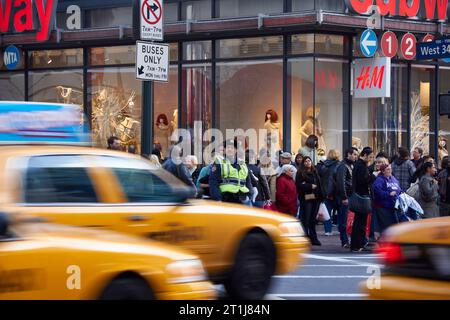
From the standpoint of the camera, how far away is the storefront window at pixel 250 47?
25.4 meters

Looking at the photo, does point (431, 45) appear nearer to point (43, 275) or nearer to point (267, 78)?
point (267, 78)

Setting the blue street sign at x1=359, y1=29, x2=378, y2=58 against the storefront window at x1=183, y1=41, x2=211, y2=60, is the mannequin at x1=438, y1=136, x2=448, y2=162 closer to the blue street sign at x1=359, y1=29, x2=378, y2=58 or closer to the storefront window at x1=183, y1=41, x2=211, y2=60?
the blue street sign at x1=359, y1=29, x2=378, y2=58

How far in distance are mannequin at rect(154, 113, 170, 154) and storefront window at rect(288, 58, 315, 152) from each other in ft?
12.6

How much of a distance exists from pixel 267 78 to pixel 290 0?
2054 millimetres

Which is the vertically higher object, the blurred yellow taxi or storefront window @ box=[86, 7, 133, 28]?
storefront window @ box=[86, 7, 133, 28]

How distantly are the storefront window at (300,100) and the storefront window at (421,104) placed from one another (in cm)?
334

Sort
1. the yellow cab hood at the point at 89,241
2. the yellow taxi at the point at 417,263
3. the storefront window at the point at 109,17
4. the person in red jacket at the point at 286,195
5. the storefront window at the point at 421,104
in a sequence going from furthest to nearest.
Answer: the storefront window at the point at 109,17
the storefront window at the point at 421,104
the person in red jacket at the point at 286,195
the yellow taxi at the point at 417,263
the yellow cab hood at the point at 89,241

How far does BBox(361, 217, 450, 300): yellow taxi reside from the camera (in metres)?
7.58

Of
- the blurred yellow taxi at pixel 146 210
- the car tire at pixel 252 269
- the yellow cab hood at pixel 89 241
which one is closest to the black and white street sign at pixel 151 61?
the blurred yellow taxi at pixel 146 210

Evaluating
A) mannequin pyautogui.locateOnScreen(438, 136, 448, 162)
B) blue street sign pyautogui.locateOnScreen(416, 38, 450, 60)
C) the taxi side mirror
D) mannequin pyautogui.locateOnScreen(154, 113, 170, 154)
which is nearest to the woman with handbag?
blue street sign pyautogui.locateOnScreen(416, 38, 450, 60)

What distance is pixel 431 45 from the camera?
22656 mm

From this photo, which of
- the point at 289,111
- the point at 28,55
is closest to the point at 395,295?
the point at 289,111

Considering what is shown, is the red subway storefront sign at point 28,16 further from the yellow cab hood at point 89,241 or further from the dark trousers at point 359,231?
the yellow cab hood at point 89,241

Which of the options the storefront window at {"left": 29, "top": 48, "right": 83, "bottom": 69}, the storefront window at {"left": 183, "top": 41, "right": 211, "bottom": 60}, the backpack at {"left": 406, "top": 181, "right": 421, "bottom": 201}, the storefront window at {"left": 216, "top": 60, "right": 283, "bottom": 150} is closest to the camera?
the backpack at {"left": 406, "top": 181, "right": 421, "bottom": 201}
